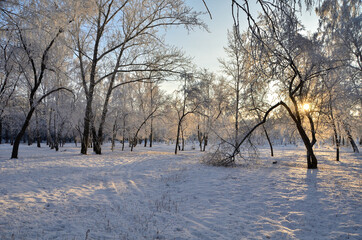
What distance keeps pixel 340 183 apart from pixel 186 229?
6711 millimetres

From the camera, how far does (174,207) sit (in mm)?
4992

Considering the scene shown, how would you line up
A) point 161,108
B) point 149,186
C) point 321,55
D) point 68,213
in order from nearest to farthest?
point 68,213 → point 149,186 → point 321,55 → point 161,108

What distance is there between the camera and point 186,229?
3.78 meters

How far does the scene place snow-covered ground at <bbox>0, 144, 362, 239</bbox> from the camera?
3.60 metres

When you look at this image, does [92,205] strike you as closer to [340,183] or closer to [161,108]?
[340,183]

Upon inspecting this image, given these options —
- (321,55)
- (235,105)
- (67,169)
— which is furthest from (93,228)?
(235,105)

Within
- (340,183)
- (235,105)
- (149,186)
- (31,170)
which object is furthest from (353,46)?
(31,170)

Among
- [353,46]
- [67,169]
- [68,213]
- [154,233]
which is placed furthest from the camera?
[353,46]

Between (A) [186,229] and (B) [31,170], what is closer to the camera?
(A) [186,229]

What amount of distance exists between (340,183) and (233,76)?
1498 centimetres

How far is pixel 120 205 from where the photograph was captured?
4938 millimetres

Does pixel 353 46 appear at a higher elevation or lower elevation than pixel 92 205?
higher

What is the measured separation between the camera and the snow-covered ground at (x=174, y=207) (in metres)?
3.60

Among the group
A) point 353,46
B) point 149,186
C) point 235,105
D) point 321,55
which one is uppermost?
point 353,46
